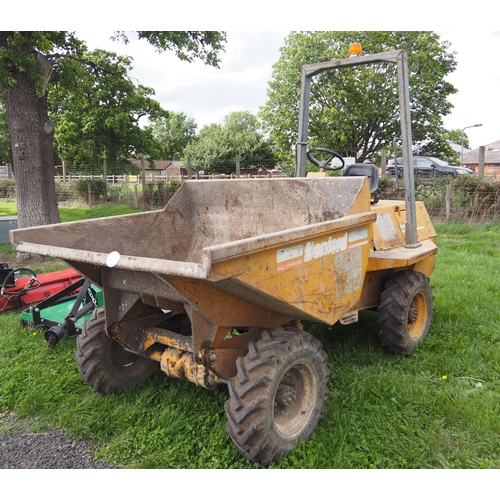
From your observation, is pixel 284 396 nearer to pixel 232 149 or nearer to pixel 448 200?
pixel 448 200

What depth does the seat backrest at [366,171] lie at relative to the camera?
12.9ft

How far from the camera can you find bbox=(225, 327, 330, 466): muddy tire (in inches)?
95.0

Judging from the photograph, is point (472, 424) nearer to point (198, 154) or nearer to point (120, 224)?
point (120, 224)

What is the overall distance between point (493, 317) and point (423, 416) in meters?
2.05

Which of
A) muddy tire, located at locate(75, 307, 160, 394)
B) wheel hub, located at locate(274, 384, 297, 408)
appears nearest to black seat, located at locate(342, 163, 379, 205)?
wheel hub, located at locate(274, 384, 297, 408)

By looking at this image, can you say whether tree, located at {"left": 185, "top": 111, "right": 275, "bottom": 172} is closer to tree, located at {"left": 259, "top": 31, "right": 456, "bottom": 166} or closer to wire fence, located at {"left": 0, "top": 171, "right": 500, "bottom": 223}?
tree, located at {"left": 259, "top": 31, "right": 456, "bottom": 166}

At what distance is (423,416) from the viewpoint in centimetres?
299

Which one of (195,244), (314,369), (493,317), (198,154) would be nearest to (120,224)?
A: (195,244)

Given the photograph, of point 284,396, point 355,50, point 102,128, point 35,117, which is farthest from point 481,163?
point 102,128

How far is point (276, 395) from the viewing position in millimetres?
2672

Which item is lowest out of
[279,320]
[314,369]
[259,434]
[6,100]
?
[259,434]

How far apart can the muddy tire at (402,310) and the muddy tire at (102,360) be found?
1.91 m

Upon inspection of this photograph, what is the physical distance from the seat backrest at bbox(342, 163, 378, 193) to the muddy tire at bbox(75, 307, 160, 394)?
2316 millimetres

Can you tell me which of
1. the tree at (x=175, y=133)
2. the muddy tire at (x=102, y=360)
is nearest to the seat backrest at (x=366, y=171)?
the muddy tire at (x=102, y=360)
